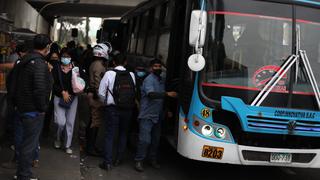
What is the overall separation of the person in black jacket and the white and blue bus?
1920 millimetres

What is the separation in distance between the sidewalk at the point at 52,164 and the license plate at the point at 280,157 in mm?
2665

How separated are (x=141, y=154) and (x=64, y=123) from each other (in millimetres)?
1372

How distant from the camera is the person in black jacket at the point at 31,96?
543cm

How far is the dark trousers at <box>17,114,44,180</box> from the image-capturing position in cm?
553

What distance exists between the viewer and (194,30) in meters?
6.11

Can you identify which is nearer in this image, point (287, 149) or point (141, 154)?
point (287, 149)

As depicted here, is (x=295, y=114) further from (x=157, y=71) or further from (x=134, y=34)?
(x=134, y=34)

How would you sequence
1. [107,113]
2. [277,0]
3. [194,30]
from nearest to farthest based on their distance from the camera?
[194,30] < [277,0] < [107,113]

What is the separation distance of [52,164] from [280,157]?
129 inches

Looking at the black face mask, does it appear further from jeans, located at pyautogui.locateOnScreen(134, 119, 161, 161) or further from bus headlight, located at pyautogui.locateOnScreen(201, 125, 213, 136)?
bus headlight, located at pyautogui.locateOnScreen(201, 125, 213, 136)

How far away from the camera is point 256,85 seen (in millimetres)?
6359

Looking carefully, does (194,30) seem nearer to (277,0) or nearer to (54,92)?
(277,0)

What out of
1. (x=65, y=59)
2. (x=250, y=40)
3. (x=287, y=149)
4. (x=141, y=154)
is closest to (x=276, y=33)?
(x=250, y=40)

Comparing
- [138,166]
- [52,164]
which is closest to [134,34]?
[138,166]
